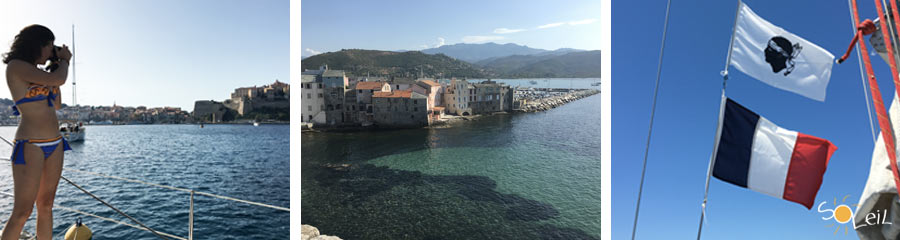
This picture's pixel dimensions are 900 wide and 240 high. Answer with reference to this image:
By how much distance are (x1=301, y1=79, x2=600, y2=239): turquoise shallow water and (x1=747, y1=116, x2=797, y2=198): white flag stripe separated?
934 cm

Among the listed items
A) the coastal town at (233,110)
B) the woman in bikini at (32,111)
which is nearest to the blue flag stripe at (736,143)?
the woman in bikini at (32,111)

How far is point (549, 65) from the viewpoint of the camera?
30.8 meters

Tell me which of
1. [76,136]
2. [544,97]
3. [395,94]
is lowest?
[76,136]

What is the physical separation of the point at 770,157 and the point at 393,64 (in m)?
28.3

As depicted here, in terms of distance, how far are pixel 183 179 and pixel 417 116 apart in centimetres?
1074

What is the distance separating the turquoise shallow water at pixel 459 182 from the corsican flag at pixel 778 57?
9403mm

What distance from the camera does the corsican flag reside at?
1229mm

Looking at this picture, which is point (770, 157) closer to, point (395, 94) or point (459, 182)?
point (459, 182)

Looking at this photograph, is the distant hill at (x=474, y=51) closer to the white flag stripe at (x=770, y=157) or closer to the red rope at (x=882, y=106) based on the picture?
the white flag stripe at (x=770, y=157)

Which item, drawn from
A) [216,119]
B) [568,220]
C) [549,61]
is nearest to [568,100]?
[549,61]

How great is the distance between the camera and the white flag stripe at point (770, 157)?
120 cm

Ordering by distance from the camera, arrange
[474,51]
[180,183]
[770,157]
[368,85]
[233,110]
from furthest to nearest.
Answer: [233,110] < [474,51] < [368,85] < [180,183] < [770,157]

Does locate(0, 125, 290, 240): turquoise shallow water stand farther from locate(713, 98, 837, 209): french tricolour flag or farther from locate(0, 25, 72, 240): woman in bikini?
locate(713, 98, 837, 209): french tricolour flag

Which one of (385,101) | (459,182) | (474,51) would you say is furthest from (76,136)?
(474,51)
